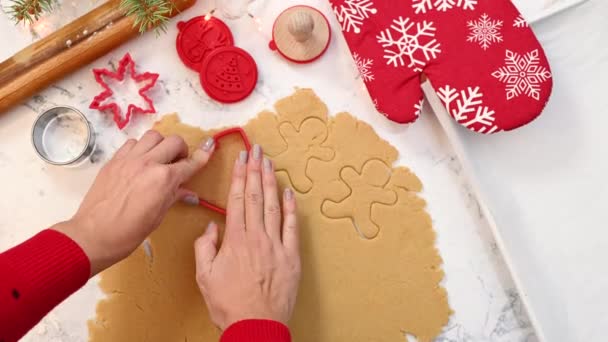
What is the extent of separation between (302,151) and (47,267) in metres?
0.45

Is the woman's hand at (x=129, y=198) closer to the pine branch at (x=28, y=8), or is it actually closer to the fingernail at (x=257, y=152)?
the fingernail at (x=257, y=152)

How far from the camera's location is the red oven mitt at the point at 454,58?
884 mm

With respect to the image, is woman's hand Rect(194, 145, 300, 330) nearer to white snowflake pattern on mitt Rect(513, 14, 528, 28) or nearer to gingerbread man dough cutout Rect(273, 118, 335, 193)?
gingerbread man dough cutout Rect(273, 118, 335, 193)

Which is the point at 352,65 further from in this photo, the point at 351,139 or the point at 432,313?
the point at 432,313

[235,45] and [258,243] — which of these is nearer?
[258,243]

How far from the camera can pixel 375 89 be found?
3.00ft

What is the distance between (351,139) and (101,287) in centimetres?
51

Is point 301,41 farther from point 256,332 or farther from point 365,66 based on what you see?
point 256,332

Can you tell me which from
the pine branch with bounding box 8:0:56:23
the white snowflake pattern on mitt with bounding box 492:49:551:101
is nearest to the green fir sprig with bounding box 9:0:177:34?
the pine branch with bounding box 8:0:56:23

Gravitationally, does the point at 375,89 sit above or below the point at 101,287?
above

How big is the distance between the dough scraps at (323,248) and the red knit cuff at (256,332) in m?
0.13

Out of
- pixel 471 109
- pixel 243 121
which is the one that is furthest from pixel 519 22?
pixel 243 121

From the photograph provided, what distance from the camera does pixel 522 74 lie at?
35.0 inches

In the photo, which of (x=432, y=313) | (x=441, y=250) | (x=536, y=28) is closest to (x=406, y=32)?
(x=536, y=28)
